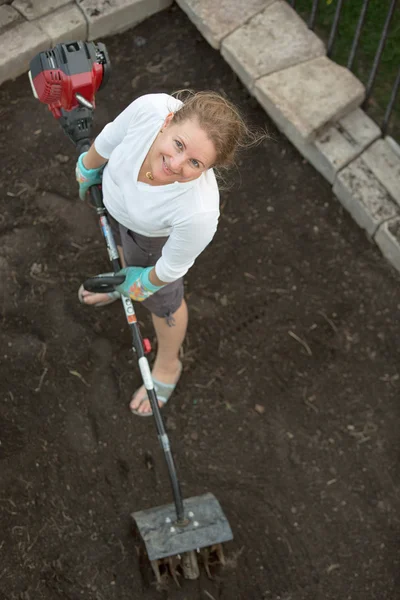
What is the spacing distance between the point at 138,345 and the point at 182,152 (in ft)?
2.64

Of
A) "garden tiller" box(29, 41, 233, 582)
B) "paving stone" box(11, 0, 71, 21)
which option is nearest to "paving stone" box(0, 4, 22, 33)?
"paving stone" box(11, 0, 71, 21)

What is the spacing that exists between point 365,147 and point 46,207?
1.59 metres

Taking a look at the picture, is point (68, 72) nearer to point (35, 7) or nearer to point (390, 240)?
point (35, 7)

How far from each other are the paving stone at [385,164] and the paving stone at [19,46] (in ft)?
5.65

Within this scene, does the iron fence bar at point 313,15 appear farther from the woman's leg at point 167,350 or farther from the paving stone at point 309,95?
the woman's leg at point 167,350

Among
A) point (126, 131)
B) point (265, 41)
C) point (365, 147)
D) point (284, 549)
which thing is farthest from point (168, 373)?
point (265, 41)

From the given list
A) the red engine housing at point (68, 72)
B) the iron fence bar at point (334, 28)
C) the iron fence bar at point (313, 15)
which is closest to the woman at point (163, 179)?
the red engine housing at point (68, 72)

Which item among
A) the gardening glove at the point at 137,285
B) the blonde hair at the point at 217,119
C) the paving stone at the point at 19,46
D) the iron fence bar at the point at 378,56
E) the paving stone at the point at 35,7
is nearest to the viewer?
the blonde hair at the point at 217,119

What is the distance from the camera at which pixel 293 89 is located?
362 centimetres

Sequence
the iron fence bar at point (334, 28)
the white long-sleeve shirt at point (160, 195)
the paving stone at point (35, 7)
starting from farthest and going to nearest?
1. the paving stone at point (35, 7)
2. the iron fence bar at point (334, 28)
3. the white long-sleeve shirt at point (160, 195)

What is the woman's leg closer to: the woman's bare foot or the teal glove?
the woman's bare foot

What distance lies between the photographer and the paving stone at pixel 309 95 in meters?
3.55

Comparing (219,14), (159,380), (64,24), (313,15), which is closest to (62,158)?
(64,24)

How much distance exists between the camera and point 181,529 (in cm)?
255
